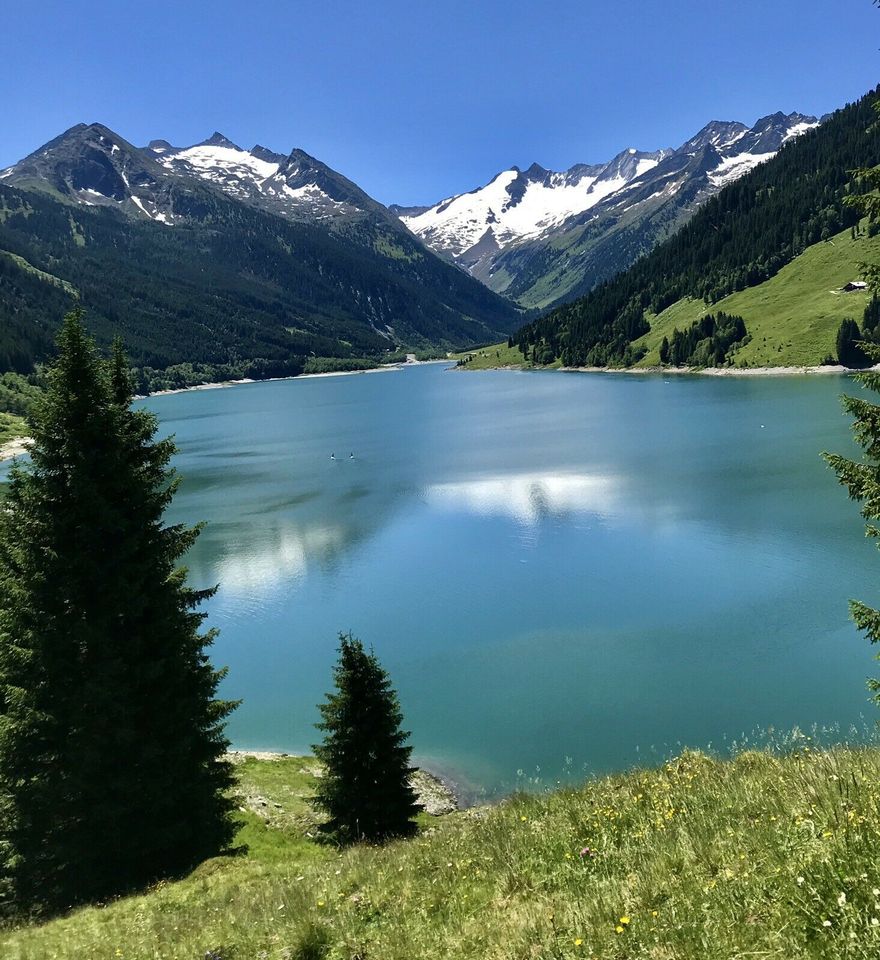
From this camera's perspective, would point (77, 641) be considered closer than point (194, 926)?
No

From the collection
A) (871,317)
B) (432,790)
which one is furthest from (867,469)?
(871,317)

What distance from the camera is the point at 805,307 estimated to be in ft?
557

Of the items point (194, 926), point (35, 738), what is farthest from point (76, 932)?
point (35, 738)

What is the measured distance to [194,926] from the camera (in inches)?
398

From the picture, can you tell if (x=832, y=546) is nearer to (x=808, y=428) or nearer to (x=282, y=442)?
(x=808, y=428)

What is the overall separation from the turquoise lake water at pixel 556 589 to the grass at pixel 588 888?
15.6m

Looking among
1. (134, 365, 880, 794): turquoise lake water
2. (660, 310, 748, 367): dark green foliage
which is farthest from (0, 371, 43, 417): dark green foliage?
(660, 310, 748, 367): dark green foliage

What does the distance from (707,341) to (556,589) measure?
6468 inches

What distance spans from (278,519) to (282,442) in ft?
197

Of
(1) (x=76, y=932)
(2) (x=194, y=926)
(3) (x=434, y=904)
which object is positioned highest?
(3) (x=434, y=904)

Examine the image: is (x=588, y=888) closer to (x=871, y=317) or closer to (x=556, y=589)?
(x=556, y=589)

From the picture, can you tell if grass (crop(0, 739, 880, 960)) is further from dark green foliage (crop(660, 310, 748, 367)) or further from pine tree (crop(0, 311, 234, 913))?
dark green foliage (crop(660, 310, 748, 367))

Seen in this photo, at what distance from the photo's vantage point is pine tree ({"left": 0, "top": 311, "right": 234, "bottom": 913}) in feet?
50.8

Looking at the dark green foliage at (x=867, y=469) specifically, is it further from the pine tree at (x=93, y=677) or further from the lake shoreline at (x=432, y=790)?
the pine tree at (x=93, y=677)
